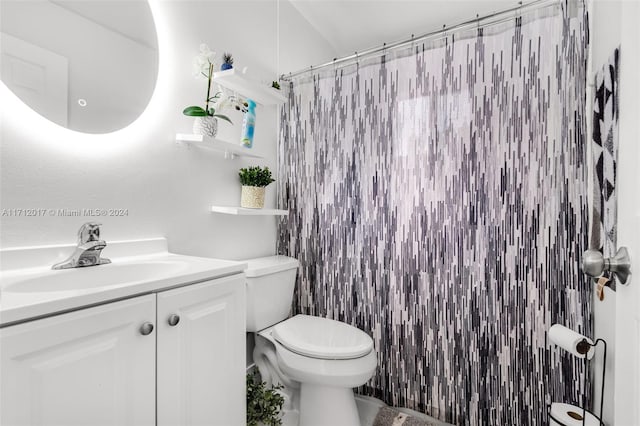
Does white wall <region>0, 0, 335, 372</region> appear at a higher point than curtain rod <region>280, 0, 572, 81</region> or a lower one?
lower

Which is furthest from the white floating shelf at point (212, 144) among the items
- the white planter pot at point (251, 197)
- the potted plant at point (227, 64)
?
Result: the potted plant at point (227, 64)

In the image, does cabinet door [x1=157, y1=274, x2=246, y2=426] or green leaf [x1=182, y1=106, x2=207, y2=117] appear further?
green leaf [x1=182, y1=106, x2=207, y2=117]

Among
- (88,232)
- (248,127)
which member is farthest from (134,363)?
(248,127)

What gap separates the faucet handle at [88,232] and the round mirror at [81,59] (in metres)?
0.35

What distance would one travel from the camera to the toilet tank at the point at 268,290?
1.64 metres

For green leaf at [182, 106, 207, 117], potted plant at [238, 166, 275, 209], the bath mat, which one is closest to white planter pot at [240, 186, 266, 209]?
potted plant at [238, 166, 275, 209]

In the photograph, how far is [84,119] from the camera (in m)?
1.19

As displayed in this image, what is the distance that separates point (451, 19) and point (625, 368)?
95.6 inches

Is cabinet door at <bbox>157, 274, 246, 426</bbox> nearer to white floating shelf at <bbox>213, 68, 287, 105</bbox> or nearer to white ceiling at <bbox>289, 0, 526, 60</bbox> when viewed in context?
white floating shelf at <bbox>213, 68, 287, 105</bbox>

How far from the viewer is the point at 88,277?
3.55 ft

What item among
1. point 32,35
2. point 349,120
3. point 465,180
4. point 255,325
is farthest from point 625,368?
point 32,35

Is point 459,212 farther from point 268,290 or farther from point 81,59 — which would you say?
point 81,59

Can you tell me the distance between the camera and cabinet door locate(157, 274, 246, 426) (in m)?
0.96

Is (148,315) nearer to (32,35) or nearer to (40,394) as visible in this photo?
(40,394)
